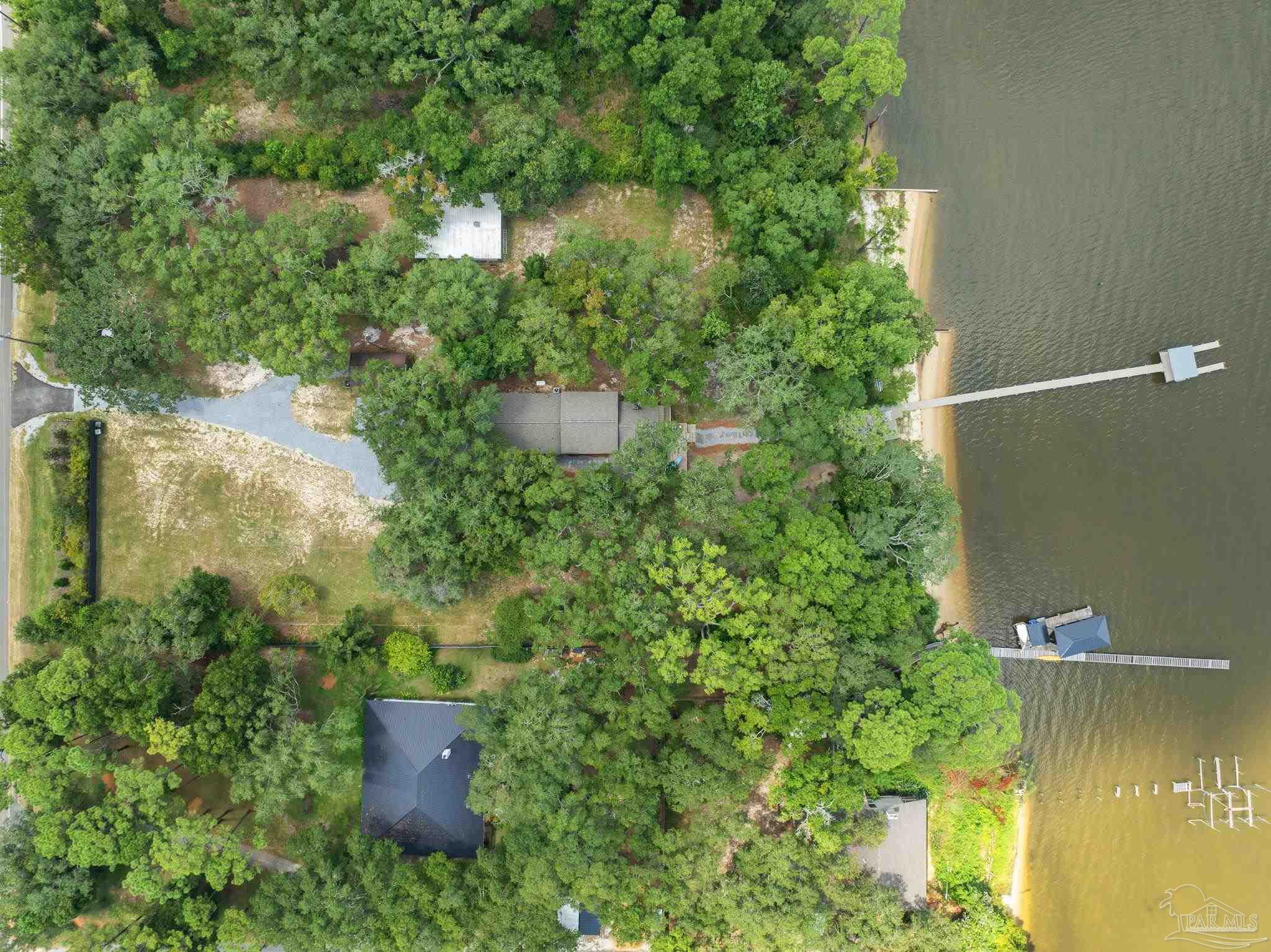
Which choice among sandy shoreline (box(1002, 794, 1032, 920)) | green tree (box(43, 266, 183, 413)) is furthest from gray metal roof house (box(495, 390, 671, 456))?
sandy shoreline (box(1002, 794, 1032, 920))

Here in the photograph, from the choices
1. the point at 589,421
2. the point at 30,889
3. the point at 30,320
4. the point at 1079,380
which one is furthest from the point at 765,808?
the point at 30,320

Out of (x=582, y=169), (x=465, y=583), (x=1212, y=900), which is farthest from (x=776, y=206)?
(x=1212, y=900)

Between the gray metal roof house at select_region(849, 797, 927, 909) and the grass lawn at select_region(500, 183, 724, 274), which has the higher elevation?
the grass lawn at select_region(500, 183, 724, 274)

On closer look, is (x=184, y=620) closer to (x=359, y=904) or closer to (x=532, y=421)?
(x=359, y=904)

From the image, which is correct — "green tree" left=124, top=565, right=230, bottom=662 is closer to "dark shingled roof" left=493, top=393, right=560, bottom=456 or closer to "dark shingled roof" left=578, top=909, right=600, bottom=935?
"dark shingled roof" left=493, top=393, right=560, bottom=456

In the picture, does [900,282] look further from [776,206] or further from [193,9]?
[193,9]
